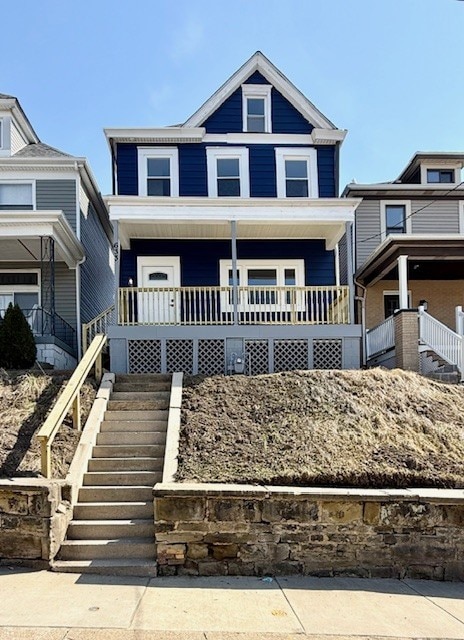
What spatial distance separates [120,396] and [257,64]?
10682mm

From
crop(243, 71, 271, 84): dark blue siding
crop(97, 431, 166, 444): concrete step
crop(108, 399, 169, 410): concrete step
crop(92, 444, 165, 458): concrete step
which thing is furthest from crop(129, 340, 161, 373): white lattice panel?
crop(243, 71, 271, 84): dark blue siding

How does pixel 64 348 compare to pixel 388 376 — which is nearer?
pixel 388 376

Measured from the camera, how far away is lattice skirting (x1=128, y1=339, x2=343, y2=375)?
10.8m

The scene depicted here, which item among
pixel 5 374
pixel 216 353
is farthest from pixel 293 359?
pixel 5 374

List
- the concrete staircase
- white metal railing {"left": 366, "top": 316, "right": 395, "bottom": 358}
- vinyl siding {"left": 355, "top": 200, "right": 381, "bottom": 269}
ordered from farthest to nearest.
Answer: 1. vinyl siding {"left": 355, "top": 200, "right": 381, "bottom": 269}
2. white metal railing {"left": 366, "top": 316, "right": 395, "bottom": 358}
3. the concrete staircase

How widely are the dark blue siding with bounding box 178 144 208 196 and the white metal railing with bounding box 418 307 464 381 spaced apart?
21.9ft

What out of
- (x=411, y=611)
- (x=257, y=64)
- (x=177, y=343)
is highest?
(x=257, y=64)

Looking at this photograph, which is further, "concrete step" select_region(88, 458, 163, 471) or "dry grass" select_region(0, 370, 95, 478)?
"concrete step" select_region(88, 458, 163, 471)

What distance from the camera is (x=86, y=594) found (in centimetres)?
479

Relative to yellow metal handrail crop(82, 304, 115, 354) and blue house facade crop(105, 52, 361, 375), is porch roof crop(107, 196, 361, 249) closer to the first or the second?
blue house facade crop(105, 52, 361, 375)

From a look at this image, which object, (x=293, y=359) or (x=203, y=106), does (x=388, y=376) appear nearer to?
(x=293, y=359)

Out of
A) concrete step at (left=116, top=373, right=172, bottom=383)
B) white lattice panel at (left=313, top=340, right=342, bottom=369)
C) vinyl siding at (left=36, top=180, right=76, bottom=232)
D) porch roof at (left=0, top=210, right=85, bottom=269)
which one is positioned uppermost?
vinyl siding at (left=36, top=180, right=76, bottom=232)

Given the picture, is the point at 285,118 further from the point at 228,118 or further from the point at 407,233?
the point at 407,233

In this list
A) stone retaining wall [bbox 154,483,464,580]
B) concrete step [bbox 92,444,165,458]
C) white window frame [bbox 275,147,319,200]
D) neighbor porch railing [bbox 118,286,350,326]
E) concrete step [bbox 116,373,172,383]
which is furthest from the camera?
white window frame [bbox 275,147,319,200]
